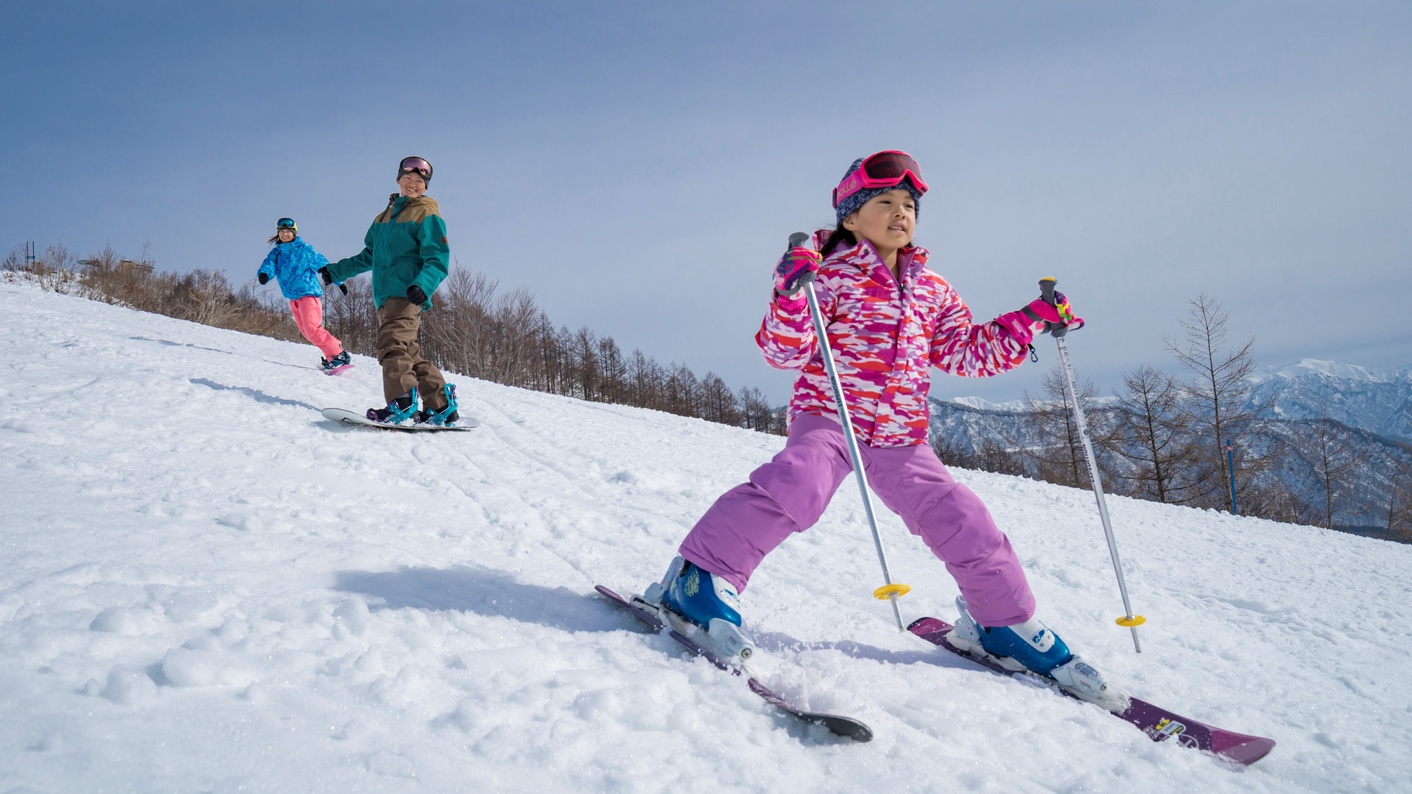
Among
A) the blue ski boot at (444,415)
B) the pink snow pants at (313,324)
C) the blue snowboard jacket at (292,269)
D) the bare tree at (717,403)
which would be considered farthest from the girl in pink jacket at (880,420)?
the bare tree at (717,403)

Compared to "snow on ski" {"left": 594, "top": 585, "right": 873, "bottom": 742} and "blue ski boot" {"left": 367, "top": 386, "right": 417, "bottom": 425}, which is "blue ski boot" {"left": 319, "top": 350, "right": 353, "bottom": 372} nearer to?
"blue ski boot" {"left": 367, "top": 386, "right": 417, "bottom": 425}

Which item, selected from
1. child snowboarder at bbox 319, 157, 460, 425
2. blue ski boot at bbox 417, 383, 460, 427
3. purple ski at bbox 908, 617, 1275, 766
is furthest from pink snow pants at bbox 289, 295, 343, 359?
purple ski at bbox 908, 617, 1275, 766

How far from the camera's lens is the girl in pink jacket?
89.8 inches

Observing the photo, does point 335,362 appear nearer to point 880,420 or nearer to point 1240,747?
point 880,420

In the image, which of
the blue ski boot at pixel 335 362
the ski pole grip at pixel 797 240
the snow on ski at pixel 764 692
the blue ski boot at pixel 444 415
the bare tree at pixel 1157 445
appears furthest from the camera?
the bare tree at pixel 1157 445

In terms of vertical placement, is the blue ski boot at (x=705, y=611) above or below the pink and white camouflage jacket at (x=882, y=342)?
below

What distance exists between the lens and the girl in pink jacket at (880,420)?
2.28 m

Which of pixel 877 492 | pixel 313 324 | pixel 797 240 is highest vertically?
pixel 797 240

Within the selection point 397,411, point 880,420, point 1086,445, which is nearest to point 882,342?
point 880,420

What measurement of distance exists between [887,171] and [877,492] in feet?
4.21

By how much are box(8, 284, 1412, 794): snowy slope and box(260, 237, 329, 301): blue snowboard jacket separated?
3366 mm

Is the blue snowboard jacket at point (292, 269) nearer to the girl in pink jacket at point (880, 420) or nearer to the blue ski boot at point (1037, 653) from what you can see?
the girl in pink jacket at point (880, 420)

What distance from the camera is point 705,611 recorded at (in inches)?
86.6

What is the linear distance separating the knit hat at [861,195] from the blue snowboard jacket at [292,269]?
7.64 meters
